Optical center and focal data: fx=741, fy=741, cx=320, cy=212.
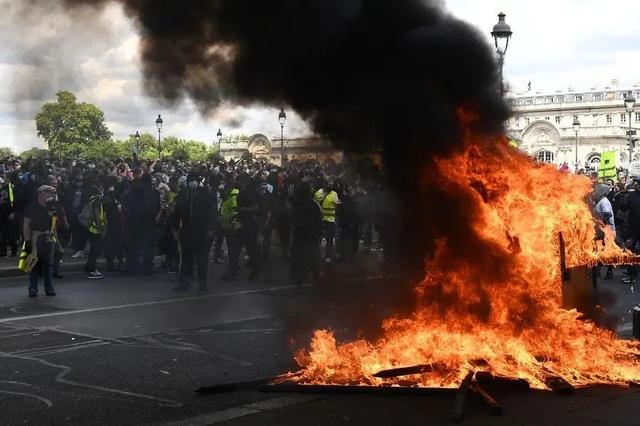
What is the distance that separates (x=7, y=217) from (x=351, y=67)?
1101cm

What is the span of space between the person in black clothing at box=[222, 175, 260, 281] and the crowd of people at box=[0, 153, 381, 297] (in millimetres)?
19

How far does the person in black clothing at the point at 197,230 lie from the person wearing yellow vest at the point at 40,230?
194cm

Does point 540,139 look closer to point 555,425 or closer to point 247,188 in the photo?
point 247,188

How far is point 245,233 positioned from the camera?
1316cm

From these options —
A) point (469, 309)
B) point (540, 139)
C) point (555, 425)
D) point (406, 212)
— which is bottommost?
point (555, 425)

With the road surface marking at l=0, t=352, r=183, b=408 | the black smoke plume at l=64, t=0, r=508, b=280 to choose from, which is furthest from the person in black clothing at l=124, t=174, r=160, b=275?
the black smoke plume at l=64, t=0, r=508, b=280

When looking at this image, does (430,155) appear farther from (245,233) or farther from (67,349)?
(245,233)

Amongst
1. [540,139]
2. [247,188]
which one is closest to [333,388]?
[247,188]

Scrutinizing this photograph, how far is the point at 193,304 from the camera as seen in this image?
10320mm

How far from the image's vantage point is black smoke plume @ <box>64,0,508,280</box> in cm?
605

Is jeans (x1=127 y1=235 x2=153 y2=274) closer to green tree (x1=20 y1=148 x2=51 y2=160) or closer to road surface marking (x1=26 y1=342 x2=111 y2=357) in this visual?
green tree (x1=20 y1=148 x2=51 y2=160)

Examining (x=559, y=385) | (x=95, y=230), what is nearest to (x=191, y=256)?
(x=95, y=230)

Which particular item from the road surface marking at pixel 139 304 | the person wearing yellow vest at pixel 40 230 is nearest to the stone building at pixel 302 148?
the road surface marking at pixel 139 304

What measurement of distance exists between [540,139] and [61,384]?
73.0 m
